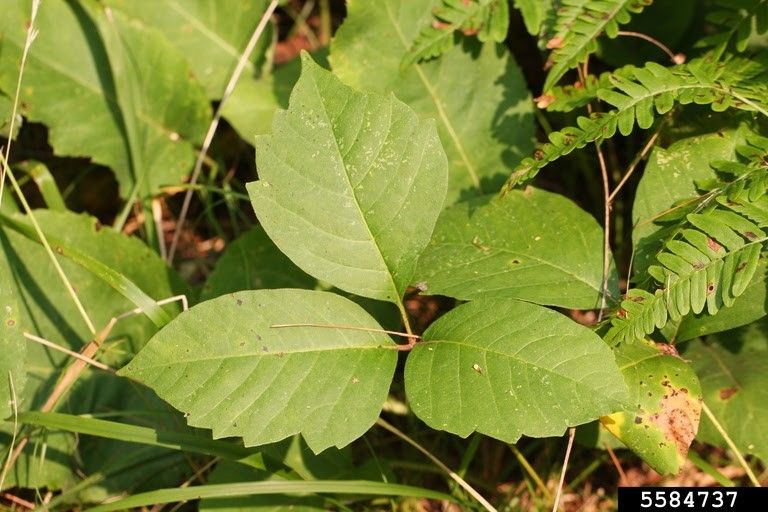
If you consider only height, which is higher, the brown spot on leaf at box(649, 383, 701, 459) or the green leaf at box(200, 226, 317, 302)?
the brown spot on leaf at box(649, 383, 701, 459)

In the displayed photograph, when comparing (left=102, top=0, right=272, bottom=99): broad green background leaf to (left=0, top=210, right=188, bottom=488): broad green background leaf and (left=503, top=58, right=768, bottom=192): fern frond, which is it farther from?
(left=503, top=58, right=768, bottom=192): fern frond

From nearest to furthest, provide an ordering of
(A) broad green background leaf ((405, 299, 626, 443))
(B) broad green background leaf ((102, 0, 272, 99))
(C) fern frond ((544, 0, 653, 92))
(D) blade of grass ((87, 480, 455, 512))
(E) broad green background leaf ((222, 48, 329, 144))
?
(A) broad green background leaf ((405, 299, 626, 443)), (D) blade of grass ((87, 480, 455, 512)), (C) fern frond ((544, 0, 653, 92)), (E) broad green background leaf ((222, 48, 329, 144)), (B) broad green background leaf ((102, 0, 272, 99))

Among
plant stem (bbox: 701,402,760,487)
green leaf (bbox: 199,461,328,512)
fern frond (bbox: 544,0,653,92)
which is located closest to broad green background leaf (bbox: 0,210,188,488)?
green leaf (bbox: 199,461,328,512)

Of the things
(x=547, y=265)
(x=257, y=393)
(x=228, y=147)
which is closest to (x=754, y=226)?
(x=547, y=265)

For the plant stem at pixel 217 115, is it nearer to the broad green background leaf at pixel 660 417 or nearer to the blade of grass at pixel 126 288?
the blade of grass at pixel 126 288

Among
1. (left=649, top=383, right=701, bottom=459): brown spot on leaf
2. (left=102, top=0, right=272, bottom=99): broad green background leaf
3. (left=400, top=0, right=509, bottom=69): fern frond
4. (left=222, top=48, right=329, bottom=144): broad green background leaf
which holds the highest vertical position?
(left=400, top=0, right=509, bottom=69): fern frond

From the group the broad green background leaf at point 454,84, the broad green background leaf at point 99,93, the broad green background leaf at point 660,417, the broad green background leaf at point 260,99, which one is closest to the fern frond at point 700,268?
the broad green background leaf at point 660,417
